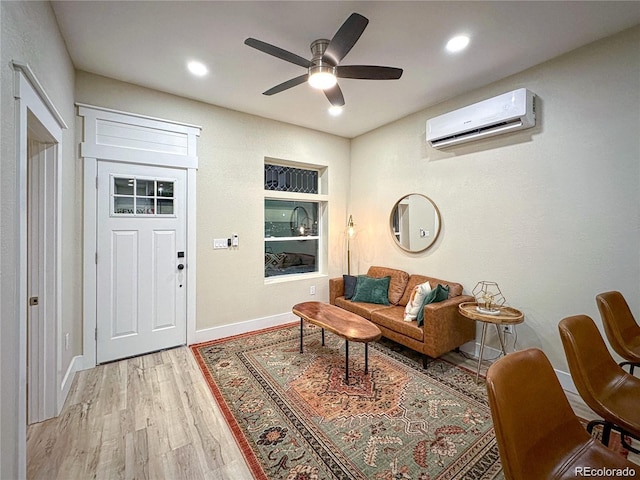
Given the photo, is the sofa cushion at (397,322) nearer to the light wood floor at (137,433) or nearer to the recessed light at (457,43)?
the light wood floor at (137,433)

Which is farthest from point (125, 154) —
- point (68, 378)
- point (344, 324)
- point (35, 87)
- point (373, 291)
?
point (373, 291)

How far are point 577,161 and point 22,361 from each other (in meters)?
3.98

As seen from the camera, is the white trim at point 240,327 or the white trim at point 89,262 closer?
the white trim at point 89,262

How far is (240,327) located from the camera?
373 cm

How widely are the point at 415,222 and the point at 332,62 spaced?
226cm

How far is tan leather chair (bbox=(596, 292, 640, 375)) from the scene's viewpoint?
1.80 metres

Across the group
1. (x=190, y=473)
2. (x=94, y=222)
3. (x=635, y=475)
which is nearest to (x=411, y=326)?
(x=635, y=475)

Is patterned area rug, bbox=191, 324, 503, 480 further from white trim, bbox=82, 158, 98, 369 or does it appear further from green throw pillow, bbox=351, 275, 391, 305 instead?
white trim, bbox=82, 158, 98, 369

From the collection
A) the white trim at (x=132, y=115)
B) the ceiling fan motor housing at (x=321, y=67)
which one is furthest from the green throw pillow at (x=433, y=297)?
the white trim at (x=132, y=115)

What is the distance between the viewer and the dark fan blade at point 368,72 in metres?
2.08

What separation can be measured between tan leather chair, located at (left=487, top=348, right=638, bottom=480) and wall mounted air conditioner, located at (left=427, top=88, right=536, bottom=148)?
2.23m

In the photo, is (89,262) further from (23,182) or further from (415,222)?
(415,222)

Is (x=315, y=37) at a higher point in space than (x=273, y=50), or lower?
higher

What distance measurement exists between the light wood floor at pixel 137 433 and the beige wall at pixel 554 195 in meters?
0.97
